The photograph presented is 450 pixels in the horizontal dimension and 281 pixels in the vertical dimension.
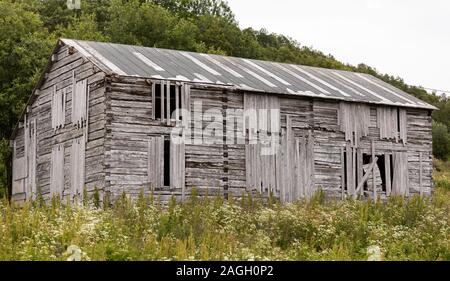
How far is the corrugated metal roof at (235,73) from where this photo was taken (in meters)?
26.8

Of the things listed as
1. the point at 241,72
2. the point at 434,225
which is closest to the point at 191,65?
the point at 241,72

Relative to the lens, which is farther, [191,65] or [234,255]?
[191,65]

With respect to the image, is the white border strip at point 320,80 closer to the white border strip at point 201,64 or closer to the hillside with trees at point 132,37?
the white border strip at point 201,64

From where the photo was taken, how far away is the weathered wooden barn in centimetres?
2547

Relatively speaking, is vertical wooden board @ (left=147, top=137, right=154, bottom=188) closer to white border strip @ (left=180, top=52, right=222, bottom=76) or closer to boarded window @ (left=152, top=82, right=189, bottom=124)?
boarded window @ (left=152, top=82, right=189, bottom=124)

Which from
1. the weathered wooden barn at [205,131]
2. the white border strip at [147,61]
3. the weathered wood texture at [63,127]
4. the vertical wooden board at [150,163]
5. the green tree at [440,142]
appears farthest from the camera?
the green tree at [440,142]

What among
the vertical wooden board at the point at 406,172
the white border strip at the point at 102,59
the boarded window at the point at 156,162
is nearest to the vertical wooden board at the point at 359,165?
the vertical wooden board at the point at 406,172

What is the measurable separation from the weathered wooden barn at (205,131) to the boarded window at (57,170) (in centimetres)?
4

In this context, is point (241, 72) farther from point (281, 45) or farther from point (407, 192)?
point (281, 45)

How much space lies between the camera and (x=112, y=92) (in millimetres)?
25328

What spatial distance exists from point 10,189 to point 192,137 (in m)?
9.26

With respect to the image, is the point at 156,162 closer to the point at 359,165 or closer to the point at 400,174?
the point at 359,165

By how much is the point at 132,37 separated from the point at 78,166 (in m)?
27.5

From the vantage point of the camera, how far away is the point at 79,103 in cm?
2697
